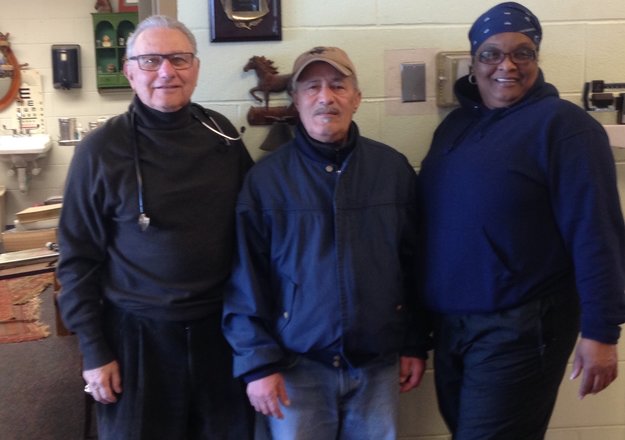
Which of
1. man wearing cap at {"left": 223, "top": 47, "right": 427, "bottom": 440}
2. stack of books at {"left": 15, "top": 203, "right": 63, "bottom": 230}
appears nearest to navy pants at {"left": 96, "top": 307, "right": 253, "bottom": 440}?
man wearing cap at {"left": 223, "top": 47, "right": 427, "bottom": 440}

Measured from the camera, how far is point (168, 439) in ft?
4.98

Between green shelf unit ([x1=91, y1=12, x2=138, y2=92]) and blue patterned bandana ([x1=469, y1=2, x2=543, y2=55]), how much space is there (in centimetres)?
362

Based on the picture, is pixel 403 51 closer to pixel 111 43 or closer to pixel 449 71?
pixel 449 71

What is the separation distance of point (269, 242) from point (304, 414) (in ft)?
1.38

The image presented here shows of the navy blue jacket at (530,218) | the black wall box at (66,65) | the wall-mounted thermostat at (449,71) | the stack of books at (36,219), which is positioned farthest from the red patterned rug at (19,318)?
the navy blue jacket at (530,218)

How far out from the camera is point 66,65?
4602 mm

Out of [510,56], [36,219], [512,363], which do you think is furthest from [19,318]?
[510,56]

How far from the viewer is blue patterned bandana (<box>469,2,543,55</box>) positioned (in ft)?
4.68

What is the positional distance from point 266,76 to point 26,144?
344 cm

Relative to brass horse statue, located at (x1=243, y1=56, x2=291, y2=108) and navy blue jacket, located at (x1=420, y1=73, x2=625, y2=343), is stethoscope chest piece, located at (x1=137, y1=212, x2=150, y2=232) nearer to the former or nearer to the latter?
brass horse statue, located at (x1=243, y1=56, x2=291, y2=108)

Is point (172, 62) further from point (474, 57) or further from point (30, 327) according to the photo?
point (30, 327)

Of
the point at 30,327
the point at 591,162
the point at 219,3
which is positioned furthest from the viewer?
the point at 30,327

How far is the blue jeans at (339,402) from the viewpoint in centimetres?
144

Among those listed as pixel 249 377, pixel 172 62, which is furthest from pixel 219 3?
pixel 249 377
